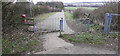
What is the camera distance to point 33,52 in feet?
12.6

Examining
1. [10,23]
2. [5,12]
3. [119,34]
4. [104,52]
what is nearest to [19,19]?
[10,23]

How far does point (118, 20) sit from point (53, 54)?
5.51 metres

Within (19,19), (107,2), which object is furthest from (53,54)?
(107,2)

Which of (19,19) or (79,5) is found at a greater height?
(79,5)

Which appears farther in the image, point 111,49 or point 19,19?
point 19,19

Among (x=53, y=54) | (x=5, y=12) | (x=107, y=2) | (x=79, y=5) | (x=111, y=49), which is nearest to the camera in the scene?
(x=53, y=54)

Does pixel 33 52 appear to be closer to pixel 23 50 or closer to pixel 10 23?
pixel 23 50

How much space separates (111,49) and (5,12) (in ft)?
19.4

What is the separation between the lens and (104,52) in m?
3.90

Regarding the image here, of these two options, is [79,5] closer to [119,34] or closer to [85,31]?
[85,31]

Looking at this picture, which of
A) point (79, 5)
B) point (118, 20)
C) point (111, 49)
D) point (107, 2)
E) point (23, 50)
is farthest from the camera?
point (79, 5)

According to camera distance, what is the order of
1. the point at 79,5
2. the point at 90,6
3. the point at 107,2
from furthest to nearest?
the point at 79,5 < the point at 90,6 < the point at 107,2

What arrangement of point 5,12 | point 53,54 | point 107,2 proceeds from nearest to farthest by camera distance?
1. point 53,54
2. point 5,12
3. point 107,2

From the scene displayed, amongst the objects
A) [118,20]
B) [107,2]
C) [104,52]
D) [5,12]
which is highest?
[107,2]
